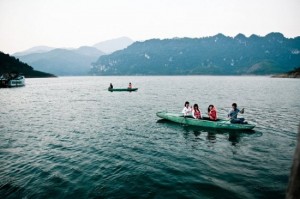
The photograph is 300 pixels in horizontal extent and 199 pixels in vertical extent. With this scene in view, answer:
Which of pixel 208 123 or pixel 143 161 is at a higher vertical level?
pixel 208 123

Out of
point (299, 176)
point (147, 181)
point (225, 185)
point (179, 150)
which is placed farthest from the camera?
point (179, 150)

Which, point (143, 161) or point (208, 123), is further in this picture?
point (208, 123)

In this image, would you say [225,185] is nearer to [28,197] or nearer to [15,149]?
[28,197]

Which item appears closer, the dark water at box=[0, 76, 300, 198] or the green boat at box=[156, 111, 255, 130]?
the dark water at box=[0, 76, 300, 198]

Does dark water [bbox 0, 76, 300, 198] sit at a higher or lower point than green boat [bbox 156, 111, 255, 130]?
lower

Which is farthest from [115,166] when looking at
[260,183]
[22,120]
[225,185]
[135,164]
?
[22,120]

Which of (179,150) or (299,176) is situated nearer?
(299,176)

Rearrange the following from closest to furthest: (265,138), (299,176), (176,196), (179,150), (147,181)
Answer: (299,176), (176,196), (147,181), (179,150), (265,138)

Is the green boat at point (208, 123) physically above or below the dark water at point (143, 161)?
above

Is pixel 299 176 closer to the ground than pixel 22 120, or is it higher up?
higher up

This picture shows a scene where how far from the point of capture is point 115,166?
16734 millimetres

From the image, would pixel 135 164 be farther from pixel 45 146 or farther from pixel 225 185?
pixel 45 146

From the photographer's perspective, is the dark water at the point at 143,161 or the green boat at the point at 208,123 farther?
the green boat at the point at 208,123

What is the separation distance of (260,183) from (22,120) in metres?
31.7
